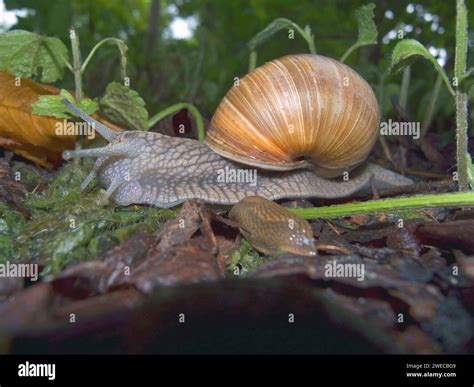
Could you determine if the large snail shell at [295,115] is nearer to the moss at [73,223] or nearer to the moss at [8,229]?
the moss at [73,223]

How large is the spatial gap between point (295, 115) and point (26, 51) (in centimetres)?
160

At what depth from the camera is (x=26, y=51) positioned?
9.55 ft

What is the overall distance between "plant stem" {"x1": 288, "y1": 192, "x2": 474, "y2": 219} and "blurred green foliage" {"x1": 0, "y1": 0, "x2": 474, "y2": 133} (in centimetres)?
153

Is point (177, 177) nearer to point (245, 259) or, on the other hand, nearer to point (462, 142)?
point (245, 259)

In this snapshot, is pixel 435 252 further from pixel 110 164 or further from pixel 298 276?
pixel 110 164

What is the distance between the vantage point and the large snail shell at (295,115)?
2.72 metres

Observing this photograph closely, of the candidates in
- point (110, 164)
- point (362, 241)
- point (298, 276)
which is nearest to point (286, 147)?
point (362, 241)

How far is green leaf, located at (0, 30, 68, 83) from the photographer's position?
2.82 metres

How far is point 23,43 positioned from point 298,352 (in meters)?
2.33

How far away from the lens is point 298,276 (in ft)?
5.63

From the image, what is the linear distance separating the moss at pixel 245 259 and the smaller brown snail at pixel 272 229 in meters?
0.03

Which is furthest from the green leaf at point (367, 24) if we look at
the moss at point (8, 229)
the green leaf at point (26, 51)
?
the moss at point (8, 229)

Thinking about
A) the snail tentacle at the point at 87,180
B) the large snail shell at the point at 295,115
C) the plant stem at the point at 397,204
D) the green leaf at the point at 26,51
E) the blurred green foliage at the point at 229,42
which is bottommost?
the plant stem at the point at 397,204

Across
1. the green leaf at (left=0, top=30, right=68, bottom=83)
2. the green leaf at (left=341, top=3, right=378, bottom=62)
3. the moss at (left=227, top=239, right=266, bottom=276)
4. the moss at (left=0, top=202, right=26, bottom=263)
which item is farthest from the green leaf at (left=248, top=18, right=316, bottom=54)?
the moss at (left=0, top=202, right=26, bottom=263)
